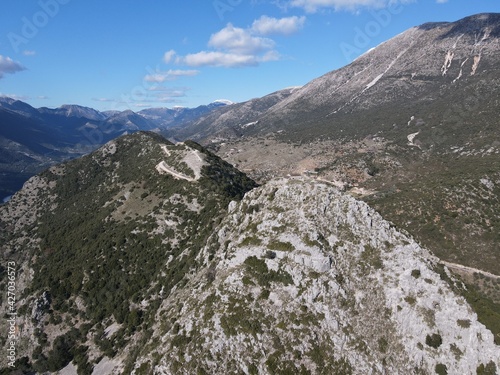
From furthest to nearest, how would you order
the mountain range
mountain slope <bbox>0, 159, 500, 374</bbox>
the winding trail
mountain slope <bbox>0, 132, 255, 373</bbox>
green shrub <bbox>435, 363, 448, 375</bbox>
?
the winding trail, mountain slope <bbox>0, 132, 255, 373</bbox>, the mountain range, mountain slope <bbox>0, 159, 500, 374</bbox>, green shrub <bbox>435, 363, 448, 375</bbox>

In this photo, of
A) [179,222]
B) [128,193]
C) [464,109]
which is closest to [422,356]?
[179,222]

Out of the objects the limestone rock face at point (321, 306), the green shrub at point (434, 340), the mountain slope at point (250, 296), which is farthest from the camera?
the mountain slope at point (250, 296)

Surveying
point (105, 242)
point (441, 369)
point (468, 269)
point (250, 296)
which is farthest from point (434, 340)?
point (105, 242)

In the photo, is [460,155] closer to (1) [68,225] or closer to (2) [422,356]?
(2) [422,356]

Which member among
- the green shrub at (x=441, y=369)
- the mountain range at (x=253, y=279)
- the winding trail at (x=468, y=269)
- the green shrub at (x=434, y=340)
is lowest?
the winding trail at (x=468, y=269)

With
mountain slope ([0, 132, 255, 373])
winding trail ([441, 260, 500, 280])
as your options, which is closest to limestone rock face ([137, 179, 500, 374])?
mountain slope ([0, 132, 255, 373])

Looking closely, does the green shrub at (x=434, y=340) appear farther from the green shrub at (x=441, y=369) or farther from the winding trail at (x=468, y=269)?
the winding trail at (x=468, y=269)

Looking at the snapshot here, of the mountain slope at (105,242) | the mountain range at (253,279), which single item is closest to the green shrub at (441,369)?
the mountain range at (253,279)

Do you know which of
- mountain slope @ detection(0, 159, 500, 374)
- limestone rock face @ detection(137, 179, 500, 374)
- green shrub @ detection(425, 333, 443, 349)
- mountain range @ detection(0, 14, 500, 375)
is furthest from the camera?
mountain range @ detection(0, 14, 500, 375)

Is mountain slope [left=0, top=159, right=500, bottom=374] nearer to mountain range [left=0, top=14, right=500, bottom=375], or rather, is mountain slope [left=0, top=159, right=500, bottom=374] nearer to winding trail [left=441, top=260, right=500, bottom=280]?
mountain range [left=0, top=14, right=500, bottom=375]

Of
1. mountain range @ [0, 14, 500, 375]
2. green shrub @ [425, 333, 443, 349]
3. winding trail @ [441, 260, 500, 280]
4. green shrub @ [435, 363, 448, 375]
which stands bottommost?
winding trail @ [441, 260, 500, 280]

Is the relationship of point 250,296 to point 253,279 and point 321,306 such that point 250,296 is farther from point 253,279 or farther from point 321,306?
point 321,306
